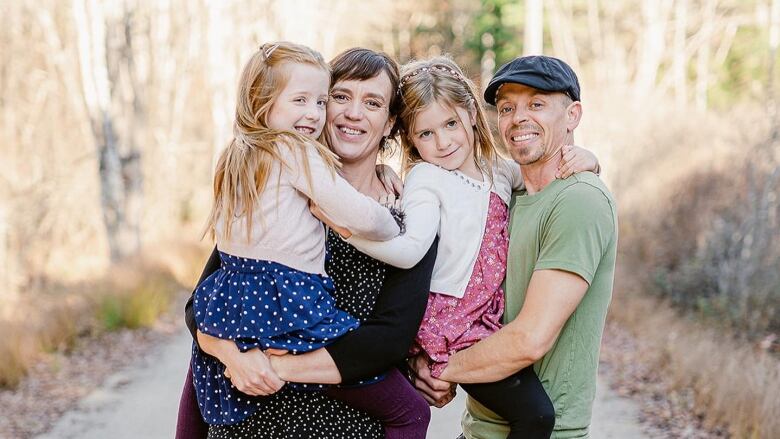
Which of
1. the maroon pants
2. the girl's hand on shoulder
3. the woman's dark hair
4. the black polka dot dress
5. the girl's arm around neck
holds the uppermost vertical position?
the woman's dark hair

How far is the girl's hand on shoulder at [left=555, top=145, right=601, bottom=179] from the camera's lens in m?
2.62

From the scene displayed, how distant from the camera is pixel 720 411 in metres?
6.15

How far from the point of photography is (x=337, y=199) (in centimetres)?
247

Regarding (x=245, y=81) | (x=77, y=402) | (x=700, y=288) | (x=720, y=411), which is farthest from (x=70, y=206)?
(x=245, y=81)

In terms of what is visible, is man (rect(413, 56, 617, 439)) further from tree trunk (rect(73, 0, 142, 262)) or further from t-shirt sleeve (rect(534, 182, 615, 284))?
tree trunk (rect(73, 0, 142, 262))

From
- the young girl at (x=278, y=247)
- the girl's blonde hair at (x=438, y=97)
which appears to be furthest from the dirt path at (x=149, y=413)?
the young girl at (x=278, y=247)

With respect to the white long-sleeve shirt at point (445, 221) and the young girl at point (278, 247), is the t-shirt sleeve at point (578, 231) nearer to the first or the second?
the white long-sleeve shirt at point (445, 221)

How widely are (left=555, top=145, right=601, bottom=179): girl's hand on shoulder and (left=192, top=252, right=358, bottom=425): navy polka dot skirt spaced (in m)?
0.75

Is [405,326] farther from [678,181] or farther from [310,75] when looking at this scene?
Answer: [678,181]

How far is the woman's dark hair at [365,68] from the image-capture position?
9.02 feet

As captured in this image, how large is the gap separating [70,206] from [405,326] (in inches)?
695

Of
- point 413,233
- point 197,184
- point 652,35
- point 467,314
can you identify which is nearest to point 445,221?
point 413,233

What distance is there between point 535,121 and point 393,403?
93cm

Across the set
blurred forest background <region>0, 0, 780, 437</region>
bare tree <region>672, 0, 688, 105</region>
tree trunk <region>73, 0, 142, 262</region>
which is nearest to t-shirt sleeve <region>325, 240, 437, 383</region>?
blurred forest background <region>0, 0, 780, 437</region>
